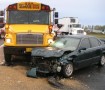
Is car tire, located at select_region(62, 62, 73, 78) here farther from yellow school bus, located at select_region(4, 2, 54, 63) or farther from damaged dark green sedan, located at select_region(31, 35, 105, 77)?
yellow school bus, located at select_region(4, 2, 54, 63)

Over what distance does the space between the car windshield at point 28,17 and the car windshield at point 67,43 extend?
1.99 metres

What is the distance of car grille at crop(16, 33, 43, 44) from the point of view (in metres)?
14.9

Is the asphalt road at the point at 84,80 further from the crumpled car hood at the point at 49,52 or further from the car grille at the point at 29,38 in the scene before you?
the car grille at the point at 29,38

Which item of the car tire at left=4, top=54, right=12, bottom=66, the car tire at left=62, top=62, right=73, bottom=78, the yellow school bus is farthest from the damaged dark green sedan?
the car tire at left=4, top=54, right=12, bottom=66

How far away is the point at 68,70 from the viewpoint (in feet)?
40.8

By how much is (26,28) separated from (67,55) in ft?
11.8

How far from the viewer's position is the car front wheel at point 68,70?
40.2 feet

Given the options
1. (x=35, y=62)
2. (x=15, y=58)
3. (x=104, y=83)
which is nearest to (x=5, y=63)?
(x=15, y=58)

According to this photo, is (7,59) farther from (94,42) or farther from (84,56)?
(94,42)

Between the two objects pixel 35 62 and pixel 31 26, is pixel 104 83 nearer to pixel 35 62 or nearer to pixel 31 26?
pixel 35 62

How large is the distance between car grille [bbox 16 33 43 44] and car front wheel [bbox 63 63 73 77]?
2.88 metres

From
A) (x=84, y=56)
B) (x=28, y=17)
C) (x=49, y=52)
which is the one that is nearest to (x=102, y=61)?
(x=84, y=56)

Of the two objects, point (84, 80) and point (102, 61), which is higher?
point (102, 61)

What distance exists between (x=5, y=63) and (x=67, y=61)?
12.7ft
